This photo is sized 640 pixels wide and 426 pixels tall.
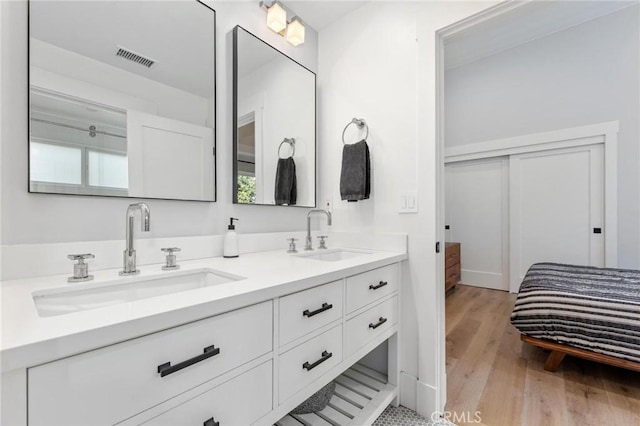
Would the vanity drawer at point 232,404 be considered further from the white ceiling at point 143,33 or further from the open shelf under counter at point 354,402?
the white ceiling at point 143,33

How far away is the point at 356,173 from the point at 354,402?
1.28 m

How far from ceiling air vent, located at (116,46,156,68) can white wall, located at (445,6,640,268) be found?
4077mm

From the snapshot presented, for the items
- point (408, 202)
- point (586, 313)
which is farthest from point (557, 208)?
point (408, 202)

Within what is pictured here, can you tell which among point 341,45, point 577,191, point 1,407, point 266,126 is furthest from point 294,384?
point 577,191

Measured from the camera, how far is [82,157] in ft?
3.50

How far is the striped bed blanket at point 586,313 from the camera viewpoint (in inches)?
66.9

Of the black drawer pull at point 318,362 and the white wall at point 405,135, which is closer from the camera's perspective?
the black drawer pull at point 318,362

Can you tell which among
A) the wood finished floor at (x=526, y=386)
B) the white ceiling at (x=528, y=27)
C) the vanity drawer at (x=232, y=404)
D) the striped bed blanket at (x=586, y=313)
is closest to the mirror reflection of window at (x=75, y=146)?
the vanity drawer at (x=232, y=404)

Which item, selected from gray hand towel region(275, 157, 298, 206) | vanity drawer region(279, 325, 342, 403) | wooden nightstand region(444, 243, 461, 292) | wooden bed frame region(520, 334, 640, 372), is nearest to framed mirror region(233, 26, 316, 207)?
gray hand towel region(275, 157, 298, 206)

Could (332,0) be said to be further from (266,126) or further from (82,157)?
(82,157)

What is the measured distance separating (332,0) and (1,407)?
2277mm

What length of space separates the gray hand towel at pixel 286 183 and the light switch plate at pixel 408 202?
0.71 metres

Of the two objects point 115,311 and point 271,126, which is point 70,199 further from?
point 271,126

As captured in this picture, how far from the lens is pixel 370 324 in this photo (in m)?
1.33
